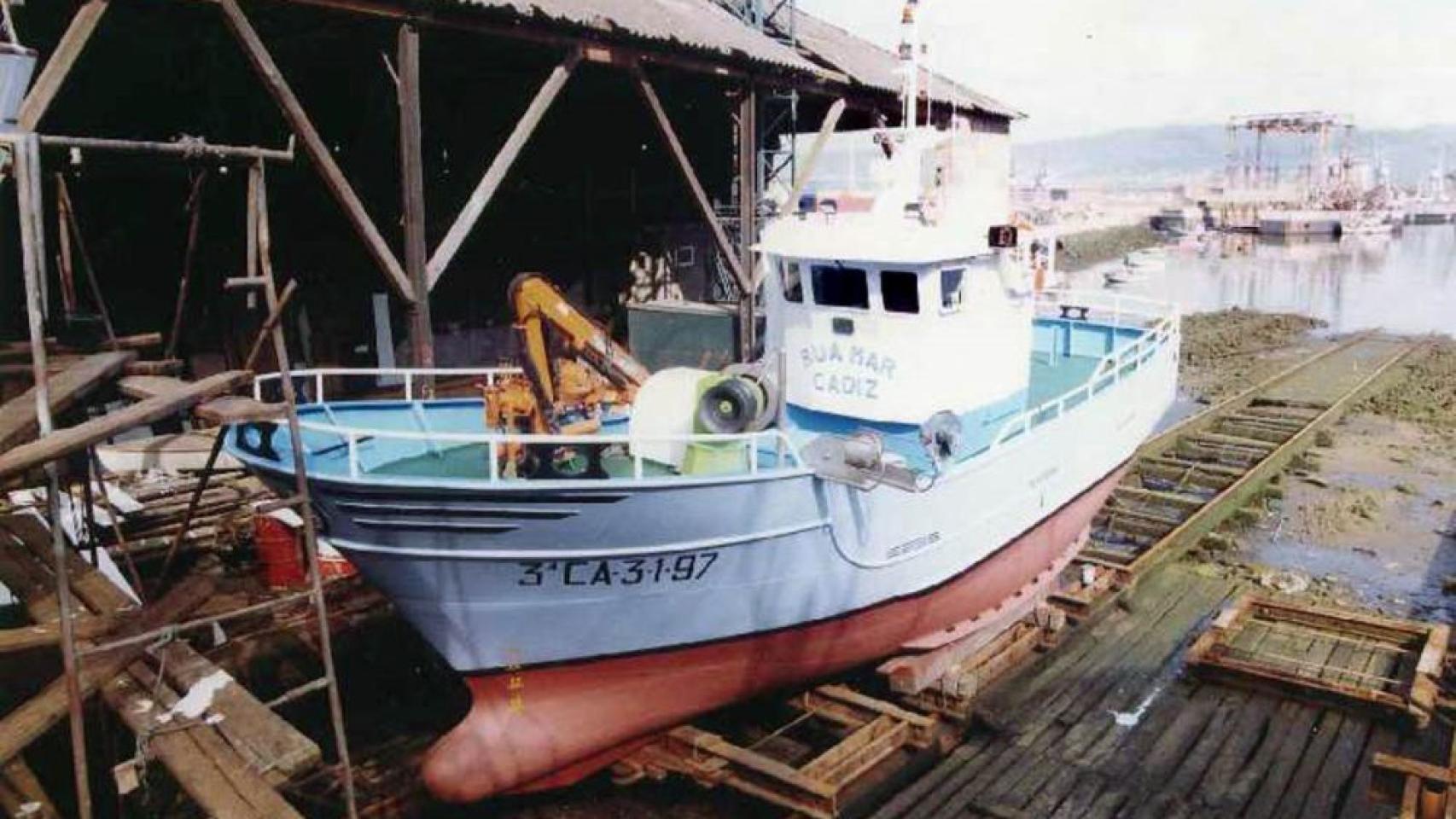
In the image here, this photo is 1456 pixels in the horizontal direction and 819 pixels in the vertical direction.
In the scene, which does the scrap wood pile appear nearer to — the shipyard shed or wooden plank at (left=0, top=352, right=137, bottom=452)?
the shipyard shed

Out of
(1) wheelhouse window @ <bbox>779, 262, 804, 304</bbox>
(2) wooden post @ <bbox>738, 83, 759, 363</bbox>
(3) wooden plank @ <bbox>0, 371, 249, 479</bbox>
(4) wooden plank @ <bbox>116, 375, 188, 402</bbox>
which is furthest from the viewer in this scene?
(2) wooden post @ <bbox>738, 83, 759, 363</bbox>

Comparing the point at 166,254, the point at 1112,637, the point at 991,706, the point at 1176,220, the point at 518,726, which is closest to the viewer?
the point at 518,726

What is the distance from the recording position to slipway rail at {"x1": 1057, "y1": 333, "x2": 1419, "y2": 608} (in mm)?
13062

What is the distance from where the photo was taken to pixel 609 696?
26.9 ft

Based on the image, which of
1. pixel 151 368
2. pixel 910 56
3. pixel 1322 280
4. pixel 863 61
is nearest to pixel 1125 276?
pixel 1322 280

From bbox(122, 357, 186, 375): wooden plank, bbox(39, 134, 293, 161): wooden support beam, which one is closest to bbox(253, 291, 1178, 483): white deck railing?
bbox(122, 357, 186, 375): wooden plank

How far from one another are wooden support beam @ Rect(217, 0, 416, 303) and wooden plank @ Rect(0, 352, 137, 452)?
141 inches

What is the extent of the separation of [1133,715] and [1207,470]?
8.60 meters

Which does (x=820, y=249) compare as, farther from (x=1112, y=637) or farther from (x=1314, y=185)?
(x=1314, y=185)

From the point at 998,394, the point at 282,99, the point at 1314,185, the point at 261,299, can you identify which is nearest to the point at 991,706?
the point at 998,394

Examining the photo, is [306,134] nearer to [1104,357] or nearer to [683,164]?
Result: [683,164]

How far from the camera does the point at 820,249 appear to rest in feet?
32.2

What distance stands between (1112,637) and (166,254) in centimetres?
1374

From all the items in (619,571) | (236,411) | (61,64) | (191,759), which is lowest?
(191,759)
